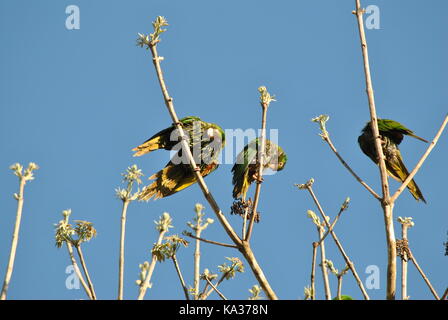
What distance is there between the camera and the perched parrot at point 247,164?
7609 millimetres

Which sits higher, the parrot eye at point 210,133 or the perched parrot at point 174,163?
the parrot eye at point 210,133

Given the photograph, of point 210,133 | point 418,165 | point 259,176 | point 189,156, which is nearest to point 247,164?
point 210,133

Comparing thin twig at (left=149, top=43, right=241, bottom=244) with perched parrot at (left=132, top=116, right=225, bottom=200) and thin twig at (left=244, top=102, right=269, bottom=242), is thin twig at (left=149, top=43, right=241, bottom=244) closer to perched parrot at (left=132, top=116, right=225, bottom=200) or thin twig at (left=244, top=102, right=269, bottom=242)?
thin twig at (left=244, top=102, right=269, bottom=242)

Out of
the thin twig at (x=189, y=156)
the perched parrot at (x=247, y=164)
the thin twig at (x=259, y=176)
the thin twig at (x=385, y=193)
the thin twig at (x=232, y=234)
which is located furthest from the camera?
the perched parrot at (x=247, y=164)

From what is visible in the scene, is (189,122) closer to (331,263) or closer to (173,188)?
(173,188)

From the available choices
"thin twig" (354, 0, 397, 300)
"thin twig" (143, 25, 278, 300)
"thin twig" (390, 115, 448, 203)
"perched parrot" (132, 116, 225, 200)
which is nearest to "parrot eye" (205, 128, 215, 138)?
"perched parrot" (132, 116, 225, 200)

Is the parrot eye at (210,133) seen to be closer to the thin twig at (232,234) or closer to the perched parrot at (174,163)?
the perched parrot at (174,163)

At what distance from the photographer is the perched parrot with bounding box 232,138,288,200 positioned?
7609mm

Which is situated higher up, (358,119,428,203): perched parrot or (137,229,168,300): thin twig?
(358,119,428,203): perched parrot

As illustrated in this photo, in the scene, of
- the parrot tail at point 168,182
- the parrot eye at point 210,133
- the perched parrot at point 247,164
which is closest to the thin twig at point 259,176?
the perched parrot at point 247,164

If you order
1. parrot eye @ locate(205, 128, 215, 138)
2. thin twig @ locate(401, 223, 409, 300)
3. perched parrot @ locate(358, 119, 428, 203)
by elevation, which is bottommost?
thin twig @ locate(401, 223, 409, 300)

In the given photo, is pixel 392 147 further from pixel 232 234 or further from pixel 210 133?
pixel 232 234
